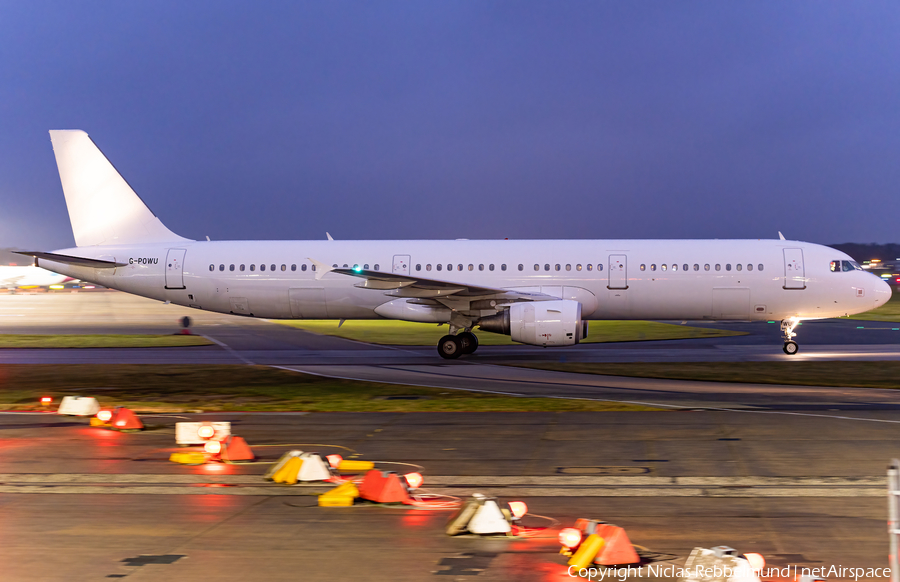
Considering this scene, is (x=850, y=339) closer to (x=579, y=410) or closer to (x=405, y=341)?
(x=405, y=341)

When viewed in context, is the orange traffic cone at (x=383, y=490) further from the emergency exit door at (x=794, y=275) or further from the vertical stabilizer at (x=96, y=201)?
the vertical stabilizer at (x=96, y=201)

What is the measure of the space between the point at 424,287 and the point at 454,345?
2244 mm

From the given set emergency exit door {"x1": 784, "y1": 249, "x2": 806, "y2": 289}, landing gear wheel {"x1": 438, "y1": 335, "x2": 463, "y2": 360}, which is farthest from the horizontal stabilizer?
emergency exit door {"x1": 784, "y1": 249, "x2": 806, "y2": 289}

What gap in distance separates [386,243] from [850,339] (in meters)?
18.9

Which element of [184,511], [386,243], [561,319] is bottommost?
[184,511]

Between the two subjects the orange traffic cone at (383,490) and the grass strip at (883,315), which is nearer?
the orange traffic cone at (383,490)

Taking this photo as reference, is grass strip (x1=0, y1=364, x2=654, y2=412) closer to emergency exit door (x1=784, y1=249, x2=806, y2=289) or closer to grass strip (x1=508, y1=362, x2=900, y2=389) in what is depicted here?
grass strip (x1=508, y1=362, x2=900, y2=389)

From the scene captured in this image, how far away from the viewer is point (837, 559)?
252 inches

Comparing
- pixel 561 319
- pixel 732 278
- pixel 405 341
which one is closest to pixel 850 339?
pixel 732 278

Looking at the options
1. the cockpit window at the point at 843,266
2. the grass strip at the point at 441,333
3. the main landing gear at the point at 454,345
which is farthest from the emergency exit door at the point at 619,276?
the cockpit window at the point at 843,266

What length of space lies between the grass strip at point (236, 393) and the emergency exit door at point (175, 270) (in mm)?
5659

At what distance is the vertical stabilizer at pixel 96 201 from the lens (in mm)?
28328

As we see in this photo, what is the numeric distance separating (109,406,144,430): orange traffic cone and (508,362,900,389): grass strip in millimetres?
11797

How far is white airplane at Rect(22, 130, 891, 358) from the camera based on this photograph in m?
24.5
